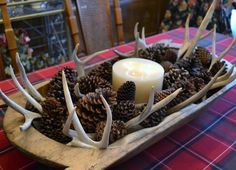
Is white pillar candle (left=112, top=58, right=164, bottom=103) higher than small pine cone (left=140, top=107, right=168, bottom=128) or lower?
higher

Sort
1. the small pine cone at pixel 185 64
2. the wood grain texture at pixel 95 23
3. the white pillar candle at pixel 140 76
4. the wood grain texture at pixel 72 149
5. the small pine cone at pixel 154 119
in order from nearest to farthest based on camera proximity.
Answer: the wood grain texture at pixel 72 149
the small pine cone at pixel 154 119
the white pillar candle at pixel 140 76
the small pine cone at pixel 185 64
the wood grain texture at pixel 95 23

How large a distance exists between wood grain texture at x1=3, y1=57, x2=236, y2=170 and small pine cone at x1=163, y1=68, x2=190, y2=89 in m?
0.18

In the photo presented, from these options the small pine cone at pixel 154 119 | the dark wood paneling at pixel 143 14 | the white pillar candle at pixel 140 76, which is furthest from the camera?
the dark wood paneling at pixel 143 14

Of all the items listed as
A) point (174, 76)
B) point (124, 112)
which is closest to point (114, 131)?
point (124, 112)

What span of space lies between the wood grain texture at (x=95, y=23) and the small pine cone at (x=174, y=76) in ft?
2.35

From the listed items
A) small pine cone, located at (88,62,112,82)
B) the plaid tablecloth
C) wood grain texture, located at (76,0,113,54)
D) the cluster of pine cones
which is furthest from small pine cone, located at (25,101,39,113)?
wood grain texture, located at (76,0,113,54)

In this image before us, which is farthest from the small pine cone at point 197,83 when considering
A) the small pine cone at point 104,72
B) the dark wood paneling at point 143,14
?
the dark wood paneling at point 143,14

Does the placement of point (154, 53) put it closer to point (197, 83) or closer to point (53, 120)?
point (197, 83)

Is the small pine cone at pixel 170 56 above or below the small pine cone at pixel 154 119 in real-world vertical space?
above

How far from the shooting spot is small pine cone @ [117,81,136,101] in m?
0.62

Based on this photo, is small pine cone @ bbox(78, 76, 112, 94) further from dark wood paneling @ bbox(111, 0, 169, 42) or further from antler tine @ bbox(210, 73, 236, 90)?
dark wood paneling @ bbox(111, 0, 169, 42)

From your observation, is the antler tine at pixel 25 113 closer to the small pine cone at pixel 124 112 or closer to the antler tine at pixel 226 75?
the small pine cone at pixel 124 112

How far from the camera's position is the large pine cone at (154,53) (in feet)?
2.75

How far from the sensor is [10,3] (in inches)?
62.2
